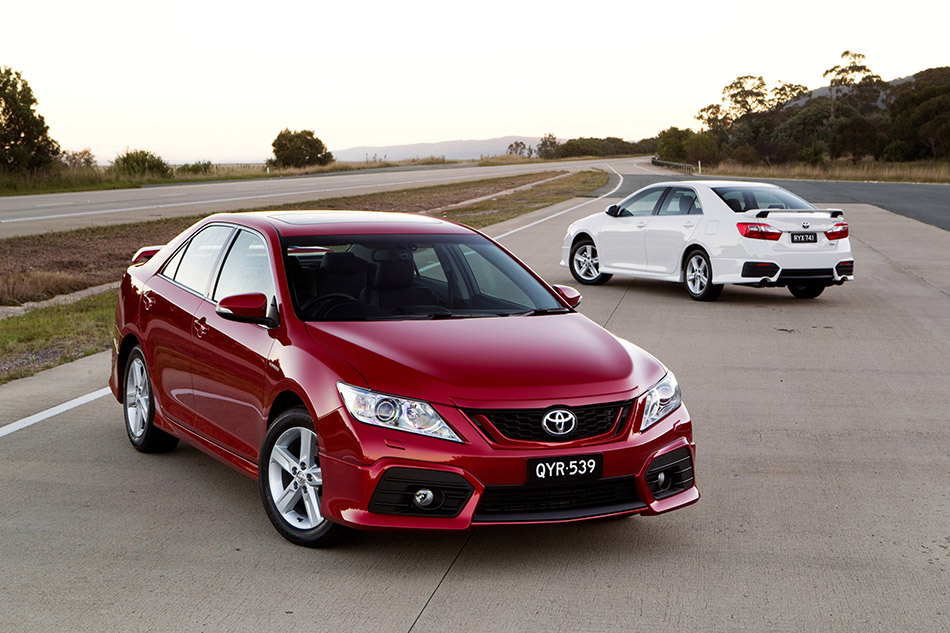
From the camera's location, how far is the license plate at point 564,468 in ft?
15.5

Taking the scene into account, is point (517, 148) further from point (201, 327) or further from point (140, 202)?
point (201, 327)

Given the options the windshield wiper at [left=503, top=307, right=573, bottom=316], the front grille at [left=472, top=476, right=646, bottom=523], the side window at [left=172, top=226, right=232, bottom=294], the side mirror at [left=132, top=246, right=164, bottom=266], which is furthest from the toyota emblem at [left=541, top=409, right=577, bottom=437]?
the side mirror at [left=132, top=246, right=164, bottom=266]

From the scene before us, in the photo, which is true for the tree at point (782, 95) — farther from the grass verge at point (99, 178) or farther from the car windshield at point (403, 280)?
the car windshield at point (403, 280)

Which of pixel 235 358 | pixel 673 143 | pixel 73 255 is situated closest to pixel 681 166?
pixel 673 143

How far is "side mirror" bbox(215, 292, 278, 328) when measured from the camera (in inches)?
217

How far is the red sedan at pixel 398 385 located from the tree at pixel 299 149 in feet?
244

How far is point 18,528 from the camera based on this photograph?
214 inches

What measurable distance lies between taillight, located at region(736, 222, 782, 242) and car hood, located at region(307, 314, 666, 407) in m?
8.82

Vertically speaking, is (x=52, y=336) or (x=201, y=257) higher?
(x=201, y=257)

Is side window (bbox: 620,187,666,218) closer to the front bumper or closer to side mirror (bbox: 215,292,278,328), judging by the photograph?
side mirror (bbox: 215,292,278,328)

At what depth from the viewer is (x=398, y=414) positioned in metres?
4.74

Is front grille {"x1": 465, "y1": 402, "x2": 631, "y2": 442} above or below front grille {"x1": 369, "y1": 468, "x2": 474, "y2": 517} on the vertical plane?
above

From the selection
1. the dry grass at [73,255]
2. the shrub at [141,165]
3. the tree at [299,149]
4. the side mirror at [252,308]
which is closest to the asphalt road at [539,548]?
the side mirror at [252,308]

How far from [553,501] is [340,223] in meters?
2.31
